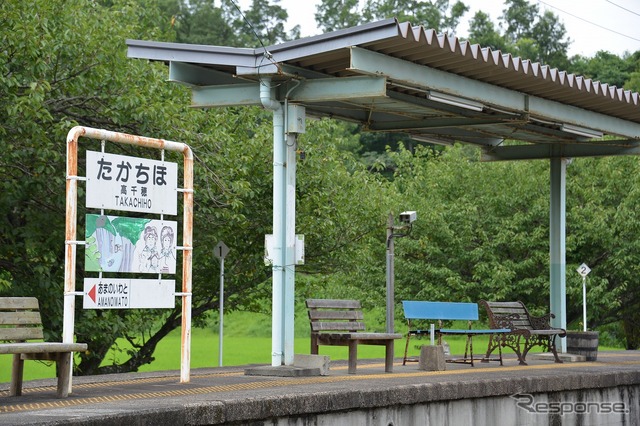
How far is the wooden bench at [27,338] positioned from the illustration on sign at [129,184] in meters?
1.08

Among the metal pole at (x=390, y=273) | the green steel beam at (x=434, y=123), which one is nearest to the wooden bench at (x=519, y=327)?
the metal pole at (x=390, y=273)

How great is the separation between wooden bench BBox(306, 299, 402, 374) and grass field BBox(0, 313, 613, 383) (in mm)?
10669

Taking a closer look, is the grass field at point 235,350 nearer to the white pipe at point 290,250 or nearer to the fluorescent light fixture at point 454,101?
the white pipe at point 290,250

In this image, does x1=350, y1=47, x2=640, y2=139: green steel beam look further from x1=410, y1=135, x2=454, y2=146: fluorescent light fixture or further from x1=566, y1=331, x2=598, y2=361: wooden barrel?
x1=566, y1=331, x2=598, y2=361: wooden barrel

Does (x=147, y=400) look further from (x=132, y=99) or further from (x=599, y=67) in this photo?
(x=599, y=67)

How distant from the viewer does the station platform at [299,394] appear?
8203mm

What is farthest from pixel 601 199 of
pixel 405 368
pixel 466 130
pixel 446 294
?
pixel 405 368

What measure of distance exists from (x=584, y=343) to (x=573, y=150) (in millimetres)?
3032

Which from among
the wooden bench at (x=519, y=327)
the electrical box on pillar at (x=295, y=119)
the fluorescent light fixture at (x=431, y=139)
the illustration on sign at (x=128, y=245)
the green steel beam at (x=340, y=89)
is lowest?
the wooden bench at (x=519, y=327)

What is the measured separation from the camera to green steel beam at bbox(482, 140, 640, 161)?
18.1 m

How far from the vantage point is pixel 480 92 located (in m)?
14.1

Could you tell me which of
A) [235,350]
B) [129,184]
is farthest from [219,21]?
[129,184]

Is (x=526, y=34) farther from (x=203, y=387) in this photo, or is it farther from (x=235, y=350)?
(x=203, y=387)

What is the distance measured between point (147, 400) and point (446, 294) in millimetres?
20899
